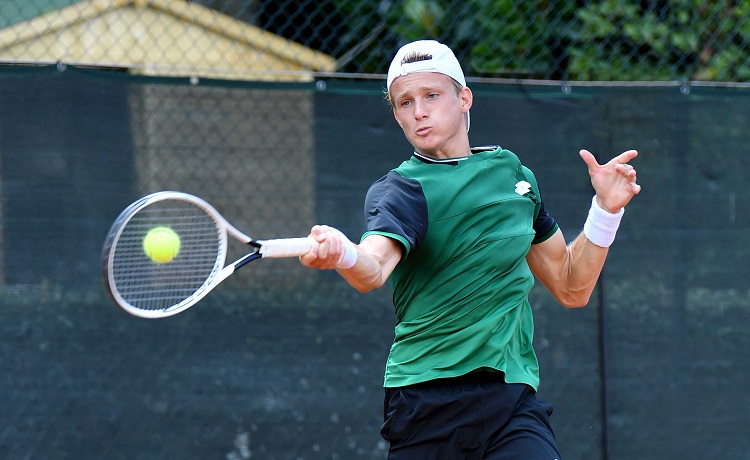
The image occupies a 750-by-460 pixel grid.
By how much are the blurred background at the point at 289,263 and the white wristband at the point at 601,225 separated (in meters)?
1.43

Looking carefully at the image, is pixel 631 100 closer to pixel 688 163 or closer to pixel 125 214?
pixel 688 163

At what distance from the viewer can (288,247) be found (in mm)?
2326

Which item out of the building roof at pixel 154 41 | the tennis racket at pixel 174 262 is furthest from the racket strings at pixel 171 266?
the building roof at pixel 154 41

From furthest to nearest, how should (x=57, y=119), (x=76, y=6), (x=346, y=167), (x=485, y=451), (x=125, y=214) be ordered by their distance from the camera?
(x=76, y=6) → (x=346, y=167) → (x=57, y=119) → (x=485, y=451) → (x=125, y=214)

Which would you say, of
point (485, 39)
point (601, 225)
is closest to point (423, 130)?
point (601, 225)

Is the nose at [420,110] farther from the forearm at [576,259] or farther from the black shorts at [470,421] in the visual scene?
the black shorts at [470,421]

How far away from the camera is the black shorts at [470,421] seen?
9.15 ft

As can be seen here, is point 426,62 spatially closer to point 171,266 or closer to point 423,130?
point 423,130

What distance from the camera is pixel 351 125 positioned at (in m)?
4.44

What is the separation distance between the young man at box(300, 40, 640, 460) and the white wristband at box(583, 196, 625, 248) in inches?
10.4

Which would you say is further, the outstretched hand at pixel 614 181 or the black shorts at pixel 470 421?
the outstretched hand at pixel 614 181

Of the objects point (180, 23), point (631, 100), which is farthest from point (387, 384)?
point (180, 23)

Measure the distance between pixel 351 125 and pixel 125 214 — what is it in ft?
7.21

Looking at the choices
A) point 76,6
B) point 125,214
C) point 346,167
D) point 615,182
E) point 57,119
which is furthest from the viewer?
point 76,6
